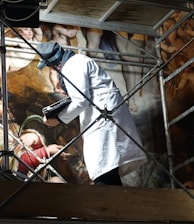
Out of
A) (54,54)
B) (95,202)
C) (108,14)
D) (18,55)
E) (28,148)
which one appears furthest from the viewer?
(108,14)

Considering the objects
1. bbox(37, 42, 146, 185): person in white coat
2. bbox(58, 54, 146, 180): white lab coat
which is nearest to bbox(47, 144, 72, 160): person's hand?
bbox(37, 42, 146, 185): person in white coat

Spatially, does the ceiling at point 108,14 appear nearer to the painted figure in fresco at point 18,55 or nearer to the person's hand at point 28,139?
the painted figure in fresco at point 18,55

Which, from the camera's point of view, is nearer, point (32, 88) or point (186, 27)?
point (32, 88)

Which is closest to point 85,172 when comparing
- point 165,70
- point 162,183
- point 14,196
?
point 162,183

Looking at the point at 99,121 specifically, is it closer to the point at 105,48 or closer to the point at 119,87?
the point at 119,87

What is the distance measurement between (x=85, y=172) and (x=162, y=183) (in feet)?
2.09

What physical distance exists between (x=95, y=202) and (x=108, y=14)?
2.16m

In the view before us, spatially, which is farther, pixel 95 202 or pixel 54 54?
pixel 54 54

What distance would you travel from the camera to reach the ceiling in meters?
4.20

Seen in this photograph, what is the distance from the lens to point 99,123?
3.48 m

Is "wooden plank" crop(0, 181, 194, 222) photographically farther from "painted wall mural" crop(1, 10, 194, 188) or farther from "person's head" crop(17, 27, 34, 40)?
"person's head" crop(17, 27, 34, 40)

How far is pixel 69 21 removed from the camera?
4.30m

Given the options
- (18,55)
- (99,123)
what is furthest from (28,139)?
(99,123)

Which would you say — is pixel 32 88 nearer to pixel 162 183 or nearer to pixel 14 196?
pixel 162 183
